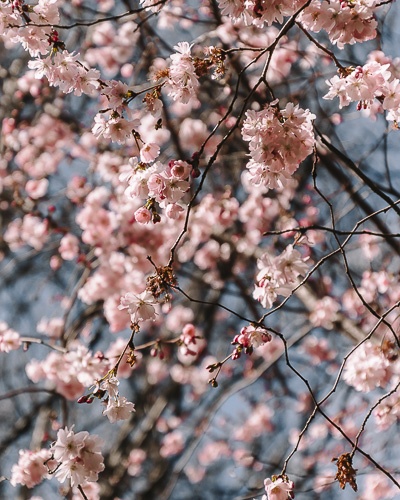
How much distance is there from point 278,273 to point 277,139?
53 cm

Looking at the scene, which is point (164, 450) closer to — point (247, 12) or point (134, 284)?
point (134, 284)

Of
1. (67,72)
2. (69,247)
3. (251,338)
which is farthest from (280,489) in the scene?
(69,247)

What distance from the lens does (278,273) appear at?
243cm

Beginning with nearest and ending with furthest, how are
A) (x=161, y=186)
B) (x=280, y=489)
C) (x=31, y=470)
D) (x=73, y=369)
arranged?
(x=280, y=489), (x=161, y=186), (x=31, y=470), (x=73, y=369)

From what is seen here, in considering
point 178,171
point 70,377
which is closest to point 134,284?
point 70,377

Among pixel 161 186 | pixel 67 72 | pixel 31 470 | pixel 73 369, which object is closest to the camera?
pixel 161 186

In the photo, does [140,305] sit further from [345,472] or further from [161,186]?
[345,472]

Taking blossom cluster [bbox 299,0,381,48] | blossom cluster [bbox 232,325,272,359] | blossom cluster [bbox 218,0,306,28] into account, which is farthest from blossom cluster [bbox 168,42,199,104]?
blossom cluster [bbox 232,325,272,359]

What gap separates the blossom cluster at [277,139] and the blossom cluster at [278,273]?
0.30m

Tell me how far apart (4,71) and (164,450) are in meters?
4.93

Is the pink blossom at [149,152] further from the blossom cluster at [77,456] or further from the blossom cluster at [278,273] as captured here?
the blossom cluster at [77,456]

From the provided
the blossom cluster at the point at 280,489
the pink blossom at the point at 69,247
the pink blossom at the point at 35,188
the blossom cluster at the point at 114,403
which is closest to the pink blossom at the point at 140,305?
the blossom cluster at the point at 114,403

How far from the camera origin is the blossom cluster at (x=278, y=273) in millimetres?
2441

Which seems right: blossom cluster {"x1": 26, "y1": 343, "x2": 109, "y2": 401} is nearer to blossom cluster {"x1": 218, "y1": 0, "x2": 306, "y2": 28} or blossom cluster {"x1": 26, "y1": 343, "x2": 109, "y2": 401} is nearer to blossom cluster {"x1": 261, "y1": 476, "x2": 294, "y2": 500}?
blossom cluster {"x1": 261, "y1": 476, "x2": 294, "y2": 500}
